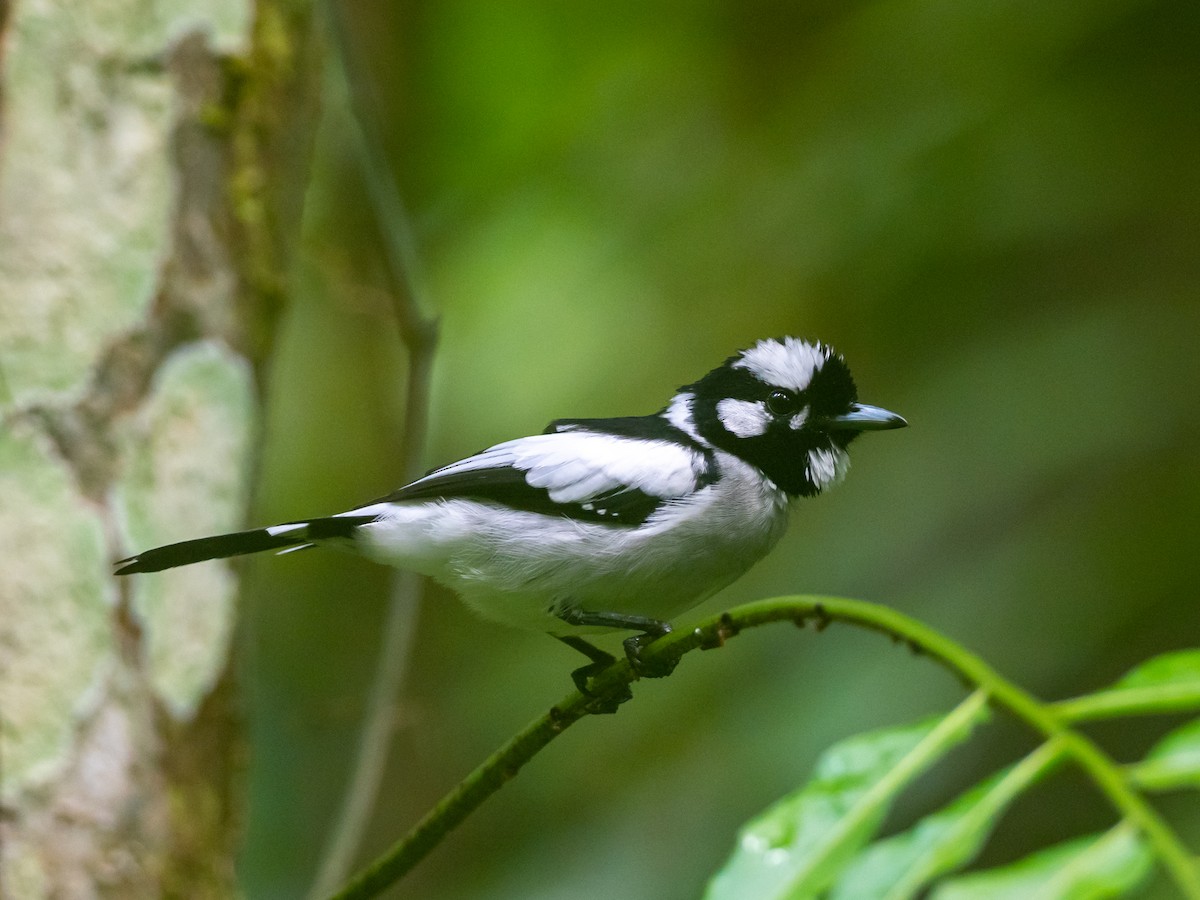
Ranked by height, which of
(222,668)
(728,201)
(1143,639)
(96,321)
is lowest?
(1143,639)

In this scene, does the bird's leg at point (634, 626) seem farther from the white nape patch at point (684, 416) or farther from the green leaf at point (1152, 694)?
the green leaf at point (1152, 694)

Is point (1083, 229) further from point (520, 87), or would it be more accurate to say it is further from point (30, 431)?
point (30, 431)

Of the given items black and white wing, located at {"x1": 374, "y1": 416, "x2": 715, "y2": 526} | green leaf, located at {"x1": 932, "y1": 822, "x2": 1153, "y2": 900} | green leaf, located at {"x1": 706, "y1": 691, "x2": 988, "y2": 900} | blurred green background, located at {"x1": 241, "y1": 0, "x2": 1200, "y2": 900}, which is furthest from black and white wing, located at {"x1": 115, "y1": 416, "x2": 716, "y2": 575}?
blurred green background, located at {"x1": 241, "y1": 0, "x2": 1200, "y2": 900}

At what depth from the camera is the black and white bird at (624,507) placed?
7.21ft

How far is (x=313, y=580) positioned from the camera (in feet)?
17.8

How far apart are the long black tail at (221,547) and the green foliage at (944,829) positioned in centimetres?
104

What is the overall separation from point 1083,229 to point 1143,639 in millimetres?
1769

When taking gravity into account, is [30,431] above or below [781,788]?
above

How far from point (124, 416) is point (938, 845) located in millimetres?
1726

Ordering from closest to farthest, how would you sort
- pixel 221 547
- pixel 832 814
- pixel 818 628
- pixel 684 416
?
pixel 832 814
pixel 818 628
pixel 221 547
pixel 684 416

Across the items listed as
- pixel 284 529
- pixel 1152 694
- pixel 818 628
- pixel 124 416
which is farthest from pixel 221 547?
pixel 1152 694

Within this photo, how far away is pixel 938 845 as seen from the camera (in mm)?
1102

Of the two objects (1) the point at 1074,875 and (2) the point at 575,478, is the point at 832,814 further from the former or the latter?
(2) the point at 575,478

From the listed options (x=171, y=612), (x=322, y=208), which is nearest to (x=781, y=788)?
(x=171, y=612)
